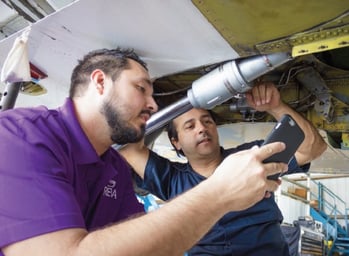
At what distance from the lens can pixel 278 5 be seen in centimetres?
84

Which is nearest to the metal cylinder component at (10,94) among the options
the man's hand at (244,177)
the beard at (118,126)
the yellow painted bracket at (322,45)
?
the beard at (118,126)

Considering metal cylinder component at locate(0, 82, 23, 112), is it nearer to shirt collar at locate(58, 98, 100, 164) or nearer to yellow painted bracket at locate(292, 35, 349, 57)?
shirt collar at locate(58, 98, 100, 164)

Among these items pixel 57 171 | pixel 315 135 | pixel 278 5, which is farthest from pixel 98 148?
pixel 315 135

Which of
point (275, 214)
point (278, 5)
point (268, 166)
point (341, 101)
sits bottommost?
point (275, 214)

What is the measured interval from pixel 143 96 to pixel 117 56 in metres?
0.16

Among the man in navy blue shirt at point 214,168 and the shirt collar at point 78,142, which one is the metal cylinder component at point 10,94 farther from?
the man in navy blue shirt at point 214,168

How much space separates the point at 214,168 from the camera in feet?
5.33

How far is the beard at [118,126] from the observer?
1034mm

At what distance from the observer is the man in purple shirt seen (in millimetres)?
674

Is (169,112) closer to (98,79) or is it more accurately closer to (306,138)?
(98,79)

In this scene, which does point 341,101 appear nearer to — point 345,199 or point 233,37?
point 233,37

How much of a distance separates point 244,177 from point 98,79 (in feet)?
1.81

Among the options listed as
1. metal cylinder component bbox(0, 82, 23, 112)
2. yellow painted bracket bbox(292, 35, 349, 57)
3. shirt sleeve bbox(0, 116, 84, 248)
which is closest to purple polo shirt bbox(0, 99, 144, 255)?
shirt sleeve bbox(0, 116, 84, 248)

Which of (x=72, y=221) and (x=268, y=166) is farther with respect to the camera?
(x=268, y=166)
